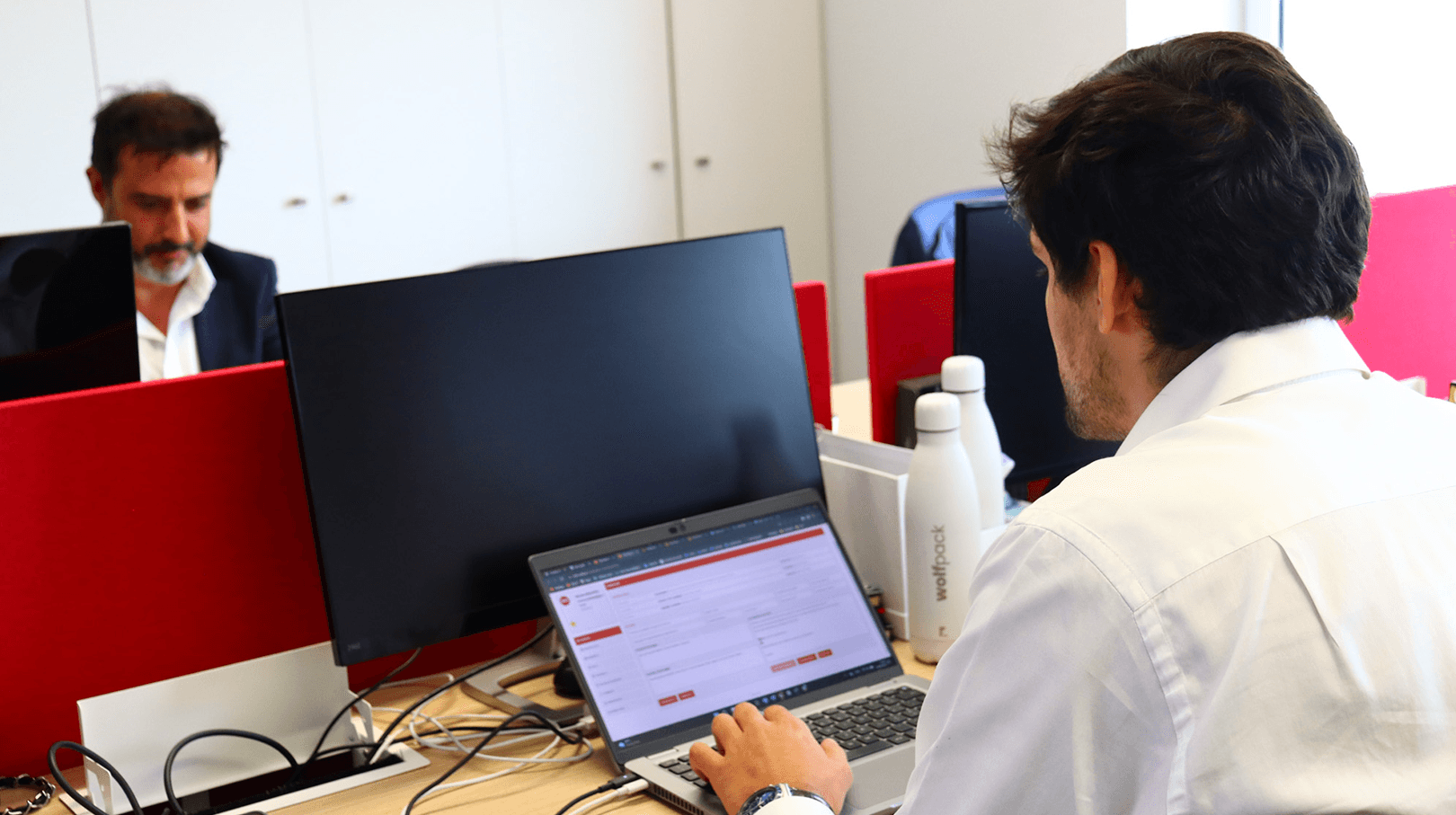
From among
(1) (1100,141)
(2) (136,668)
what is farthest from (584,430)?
(1) (1100,141)

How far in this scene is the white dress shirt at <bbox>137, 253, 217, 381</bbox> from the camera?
225cm

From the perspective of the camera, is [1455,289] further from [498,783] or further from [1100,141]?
[498,783]

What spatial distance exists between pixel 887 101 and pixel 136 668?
3.46 metres

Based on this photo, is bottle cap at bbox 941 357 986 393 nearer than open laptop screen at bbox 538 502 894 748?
No

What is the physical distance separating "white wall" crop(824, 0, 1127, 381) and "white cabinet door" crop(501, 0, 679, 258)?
0.67m

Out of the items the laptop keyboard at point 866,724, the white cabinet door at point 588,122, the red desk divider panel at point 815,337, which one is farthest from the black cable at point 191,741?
the white cabinet door at point 588,122

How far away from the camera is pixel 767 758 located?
3.44 feet

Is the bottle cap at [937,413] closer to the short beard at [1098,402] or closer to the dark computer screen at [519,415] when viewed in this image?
the dark computer screen at [519,415]

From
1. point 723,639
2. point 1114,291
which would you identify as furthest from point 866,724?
point 1114,291

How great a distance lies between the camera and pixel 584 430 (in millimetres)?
1278

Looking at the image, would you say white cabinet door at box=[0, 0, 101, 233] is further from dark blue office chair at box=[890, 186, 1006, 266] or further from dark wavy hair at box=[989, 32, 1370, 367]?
dark wavy hair at box=[989, 32, 1370, 367]

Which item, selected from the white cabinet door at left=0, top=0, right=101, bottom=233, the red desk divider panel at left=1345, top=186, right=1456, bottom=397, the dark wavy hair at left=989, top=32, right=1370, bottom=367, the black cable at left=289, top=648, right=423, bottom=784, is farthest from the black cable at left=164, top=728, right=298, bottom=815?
the white cabinet door at left=0, top=0, right=101, bottom=233

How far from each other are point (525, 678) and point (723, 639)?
10.7 inches

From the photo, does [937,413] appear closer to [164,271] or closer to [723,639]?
[723,639]
